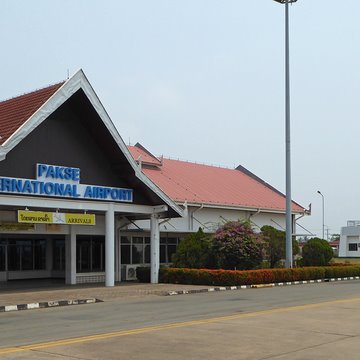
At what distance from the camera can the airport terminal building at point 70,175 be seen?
2198 cm

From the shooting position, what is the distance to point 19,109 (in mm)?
23625

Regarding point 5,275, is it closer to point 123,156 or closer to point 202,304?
point 123,156

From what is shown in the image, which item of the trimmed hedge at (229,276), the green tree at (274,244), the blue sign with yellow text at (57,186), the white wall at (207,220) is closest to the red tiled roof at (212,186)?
the white wall at (207,220)

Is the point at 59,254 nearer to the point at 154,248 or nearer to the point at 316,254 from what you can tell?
the point at 154,248

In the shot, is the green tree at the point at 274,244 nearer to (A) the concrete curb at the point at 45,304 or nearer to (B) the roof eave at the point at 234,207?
(B) the roof eave at the point at 234,207

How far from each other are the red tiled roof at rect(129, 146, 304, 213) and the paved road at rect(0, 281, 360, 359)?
577 inches

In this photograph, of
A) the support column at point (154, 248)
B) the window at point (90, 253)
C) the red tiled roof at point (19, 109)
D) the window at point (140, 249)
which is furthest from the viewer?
the window at point (140, 249)

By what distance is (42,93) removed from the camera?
23625mm

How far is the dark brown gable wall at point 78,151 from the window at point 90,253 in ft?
18.0

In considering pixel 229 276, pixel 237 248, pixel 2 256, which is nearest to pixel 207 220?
pixel 237 248

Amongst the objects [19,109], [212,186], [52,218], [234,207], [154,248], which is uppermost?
[19,109]

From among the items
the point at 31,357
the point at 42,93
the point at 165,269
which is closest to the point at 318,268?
the point at 165,269

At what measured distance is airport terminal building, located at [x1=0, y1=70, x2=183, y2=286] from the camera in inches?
866

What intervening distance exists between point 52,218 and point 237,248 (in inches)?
378
